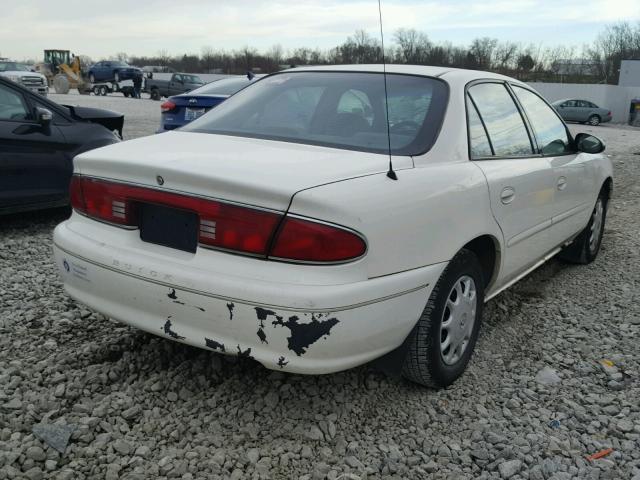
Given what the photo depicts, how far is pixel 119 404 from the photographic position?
2691 millimetres

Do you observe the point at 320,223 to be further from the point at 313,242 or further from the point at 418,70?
the point at 418,70

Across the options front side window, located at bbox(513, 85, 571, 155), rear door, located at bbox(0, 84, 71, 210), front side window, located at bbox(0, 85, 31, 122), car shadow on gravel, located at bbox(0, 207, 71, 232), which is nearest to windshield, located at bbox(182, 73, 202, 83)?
car shadow on gravel, located at bbox(0, 207, 71, 232)

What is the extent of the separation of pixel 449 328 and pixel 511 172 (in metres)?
0.95

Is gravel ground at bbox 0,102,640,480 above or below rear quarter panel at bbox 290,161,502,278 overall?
below

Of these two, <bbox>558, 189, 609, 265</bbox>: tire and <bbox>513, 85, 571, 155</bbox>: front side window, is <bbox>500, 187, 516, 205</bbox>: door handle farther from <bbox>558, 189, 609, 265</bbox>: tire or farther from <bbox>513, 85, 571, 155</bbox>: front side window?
<bbox>558, 189, 609, 265</bbox>: tire

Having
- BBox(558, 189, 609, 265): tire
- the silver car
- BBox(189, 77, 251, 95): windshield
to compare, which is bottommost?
the silver car

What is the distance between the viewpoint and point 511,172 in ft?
10.8

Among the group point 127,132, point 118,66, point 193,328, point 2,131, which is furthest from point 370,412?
point 118,66

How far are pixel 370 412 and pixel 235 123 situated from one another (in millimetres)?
1588

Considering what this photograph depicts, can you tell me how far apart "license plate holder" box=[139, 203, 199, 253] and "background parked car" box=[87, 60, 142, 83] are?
1636 inches

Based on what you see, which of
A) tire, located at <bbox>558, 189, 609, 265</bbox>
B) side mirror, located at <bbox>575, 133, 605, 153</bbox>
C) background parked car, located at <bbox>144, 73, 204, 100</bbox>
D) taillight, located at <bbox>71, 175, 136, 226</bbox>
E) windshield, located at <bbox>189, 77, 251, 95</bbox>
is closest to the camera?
taillight, located at <bbox>71, 175, 136, 226</bbox>

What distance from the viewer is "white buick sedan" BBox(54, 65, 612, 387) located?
2229 mm

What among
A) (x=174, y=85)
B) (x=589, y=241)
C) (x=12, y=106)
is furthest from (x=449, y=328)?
(x=174, y=85)

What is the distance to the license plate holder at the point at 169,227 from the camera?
7.92 ft
